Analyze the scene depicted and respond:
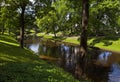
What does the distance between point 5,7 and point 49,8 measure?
309 inches

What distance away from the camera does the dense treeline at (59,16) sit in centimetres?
4125

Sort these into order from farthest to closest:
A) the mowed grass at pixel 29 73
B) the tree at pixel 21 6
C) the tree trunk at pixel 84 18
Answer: the tree at pixel 21 6 → the tree trunk at pixel 84 18 → the mowed grass at pixel 29 73

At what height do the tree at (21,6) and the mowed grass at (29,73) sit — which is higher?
the tree at (21,6)

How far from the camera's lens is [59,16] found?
115m

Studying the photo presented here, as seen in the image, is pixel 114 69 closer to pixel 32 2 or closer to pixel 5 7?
pixel 32 2

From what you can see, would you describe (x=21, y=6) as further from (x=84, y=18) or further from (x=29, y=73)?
(x=29, y=73)

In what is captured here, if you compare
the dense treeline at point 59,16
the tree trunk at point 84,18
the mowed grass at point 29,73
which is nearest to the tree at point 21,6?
the dense treeline at point 59,16

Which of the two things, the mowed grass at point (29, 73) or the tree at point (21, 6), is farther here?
the tree at point (21, 6)

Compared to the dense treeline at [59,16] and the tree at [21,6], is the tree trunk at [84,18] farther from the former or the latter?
the tree at [21,6]

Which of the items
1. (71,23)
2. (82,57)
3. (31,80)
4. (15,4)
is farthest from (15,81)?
(71,23)

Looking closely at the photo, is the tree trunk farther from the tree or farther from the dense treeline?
the tree

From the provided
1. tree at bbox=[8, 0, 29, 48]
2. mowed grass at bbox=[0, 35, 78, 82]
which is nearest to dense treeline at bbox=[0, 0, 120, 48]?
tree at bbox=[8, 0, 29, 48]

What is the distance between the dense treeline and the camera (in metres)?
41.2

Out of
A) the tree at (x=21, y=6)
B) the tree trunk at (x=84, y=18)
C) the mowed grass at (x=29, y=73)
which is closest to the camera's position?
the mowed grass at (x=29, y=73)
